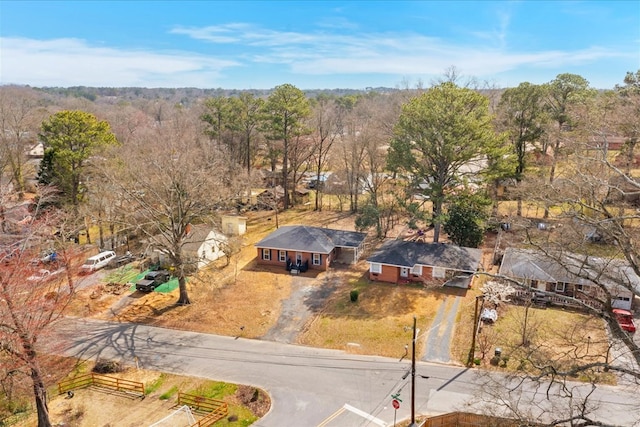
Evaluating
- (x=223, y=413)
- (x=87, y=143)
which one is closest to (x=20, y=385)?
(x=223, y=413)

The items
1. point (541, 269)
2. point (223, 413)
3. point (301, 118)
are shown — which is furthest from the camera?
point (301, 118)

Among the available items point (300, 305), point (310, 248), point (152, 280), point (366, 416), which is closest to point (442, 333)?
point (366, 416)

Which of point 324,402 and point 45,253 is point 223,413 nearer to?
point 324,402

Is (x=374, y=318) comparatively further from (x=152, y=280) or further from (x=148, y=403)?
(x=152, y=280)

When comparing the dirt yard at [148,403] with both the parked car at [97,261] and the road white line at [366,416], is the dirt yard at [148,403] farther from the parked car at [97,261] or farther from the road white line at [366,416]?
the parked car at [97,261]

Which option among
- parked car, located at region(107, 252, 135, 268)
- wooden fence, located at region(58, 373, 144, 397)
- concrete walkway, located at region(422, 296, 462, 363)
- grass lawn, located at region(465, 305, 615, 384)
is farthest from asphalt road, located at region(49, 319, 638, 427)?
parked car, located at region(107, 252, 135, 268)

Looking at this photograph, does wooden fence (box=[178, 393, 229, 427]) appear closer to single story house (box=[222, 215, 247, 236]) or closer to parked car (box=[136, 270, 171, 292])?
parked car (box=[136, 270, 171, 292])
